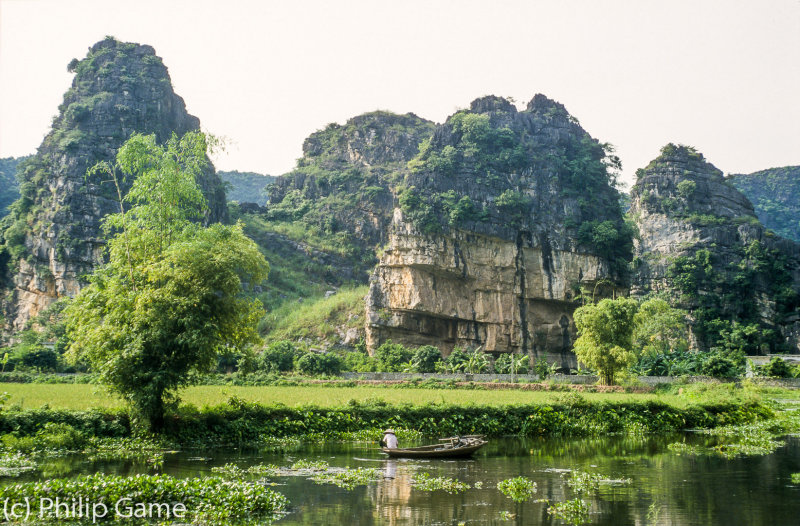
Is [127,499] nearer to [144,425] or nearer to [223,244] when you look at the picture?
[144,425]

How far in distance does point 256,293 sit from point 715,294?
155 ft

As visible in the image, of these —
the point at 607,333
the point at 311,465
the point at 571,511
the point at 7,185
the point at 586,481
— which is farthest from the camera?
the point at 7,185

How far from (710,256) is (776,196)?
63102 millimetres

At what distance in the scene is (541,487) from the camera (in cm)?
1316

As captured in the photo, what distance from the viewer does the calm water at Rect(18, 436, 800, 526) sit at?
10586mm

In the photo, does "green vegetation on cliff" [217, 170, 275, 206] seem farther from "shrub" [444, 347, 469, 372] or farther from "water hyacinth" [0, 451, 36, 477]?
"water hyacinth" [0, 451, 36, 477]

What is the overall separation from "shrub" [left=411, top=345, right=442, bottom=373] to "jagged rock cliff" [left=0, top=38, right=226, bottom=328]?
21335mm

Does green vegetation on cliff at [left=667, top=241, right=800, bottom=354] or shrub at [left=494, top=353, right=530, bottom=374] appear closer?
shrub at [left=494, top=353, right=530, bottom=374]

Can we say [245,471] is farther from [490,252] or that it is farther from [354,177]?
[354,177]

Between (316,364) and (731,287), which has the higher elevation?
(731,287)

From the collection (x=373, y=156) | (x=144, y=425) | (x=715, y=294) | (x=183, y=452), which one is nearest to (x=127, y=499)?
(x=183, y=452)

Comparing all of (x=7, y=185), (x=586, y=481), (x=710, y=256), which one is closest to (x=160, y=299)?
(x=586, y=481)

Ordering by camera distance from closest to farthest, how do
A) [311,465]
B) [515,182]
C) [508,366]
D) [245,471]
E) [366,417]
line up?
[245,471] → [311,465] → [366,417] → [508,366] → [515,182]

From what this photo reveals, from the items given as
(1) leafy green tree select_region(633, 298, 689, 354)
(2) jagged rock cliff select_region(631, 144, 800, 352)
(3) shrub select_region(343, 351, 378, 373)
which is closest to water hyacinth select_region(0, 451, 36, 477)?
(3) shrub select_region(343, 351, 378, 373)
